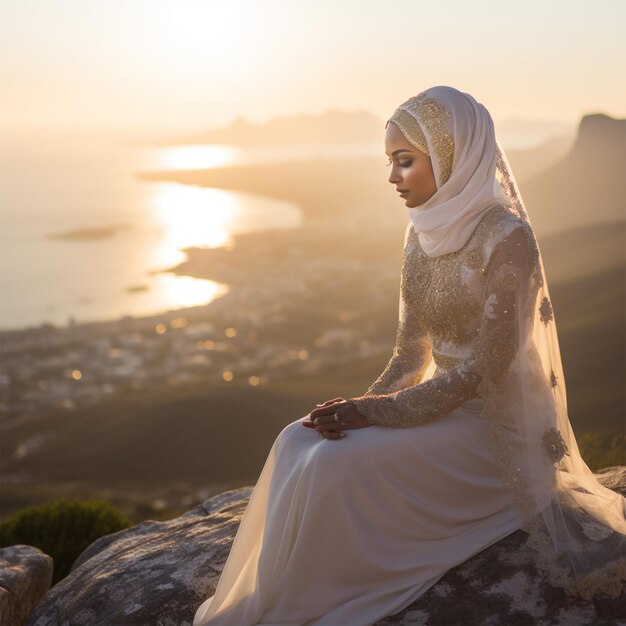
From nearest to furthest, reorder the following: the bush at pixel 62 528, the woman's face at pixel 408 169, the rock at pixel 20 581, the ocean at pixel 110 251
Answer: the woman's face at pixel 408 169 < the rock at pixel 20 581 < the bush at pixel 62 528 < the ocean at pixel 110 251

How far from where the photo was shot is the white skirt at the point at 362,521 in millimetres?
4121

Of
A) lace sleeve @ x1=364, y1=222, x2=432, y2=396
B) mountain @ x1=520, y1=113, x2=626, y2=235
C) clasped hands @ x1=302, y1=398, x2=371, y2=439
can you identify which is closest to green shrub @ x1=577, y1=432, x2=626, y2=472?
lace sleeve @ x1=364, y1=222, x2=432, y2=396

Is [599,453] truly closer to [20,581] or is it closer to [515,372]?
[515,372]

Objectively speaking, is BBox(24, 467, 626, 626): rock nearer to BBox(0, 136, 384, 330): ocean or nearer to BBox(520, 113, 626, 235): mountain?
BBox(520, 113, 626, 235): mountain

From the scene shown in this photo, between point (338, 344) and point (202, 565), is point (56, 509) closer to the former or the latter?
point (202, 565)

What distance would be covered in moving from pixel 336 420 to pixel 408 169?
1.54m

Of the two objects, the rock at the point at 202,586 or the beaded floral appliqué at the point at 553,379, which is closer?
the rock at the point at 202,586

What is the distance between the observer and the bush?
9.55 meters

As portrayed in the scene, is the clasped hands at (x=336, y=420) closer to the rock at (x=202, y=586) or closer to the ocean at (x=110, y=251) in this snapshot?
the rock at (x=202, y=586)

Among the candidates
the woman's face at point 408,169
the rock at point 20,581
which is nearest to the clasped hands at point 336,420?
the woman's face at point 408,169

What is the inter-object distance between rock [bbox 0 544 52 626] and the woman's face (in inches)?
175

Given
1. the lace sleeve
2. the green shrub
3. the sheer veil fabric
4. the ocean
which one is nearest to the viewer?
the sheer veil fabric

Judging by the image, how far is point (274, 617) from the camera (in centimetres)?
419

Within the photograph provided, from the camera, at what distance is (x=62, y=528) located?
9828 mm
